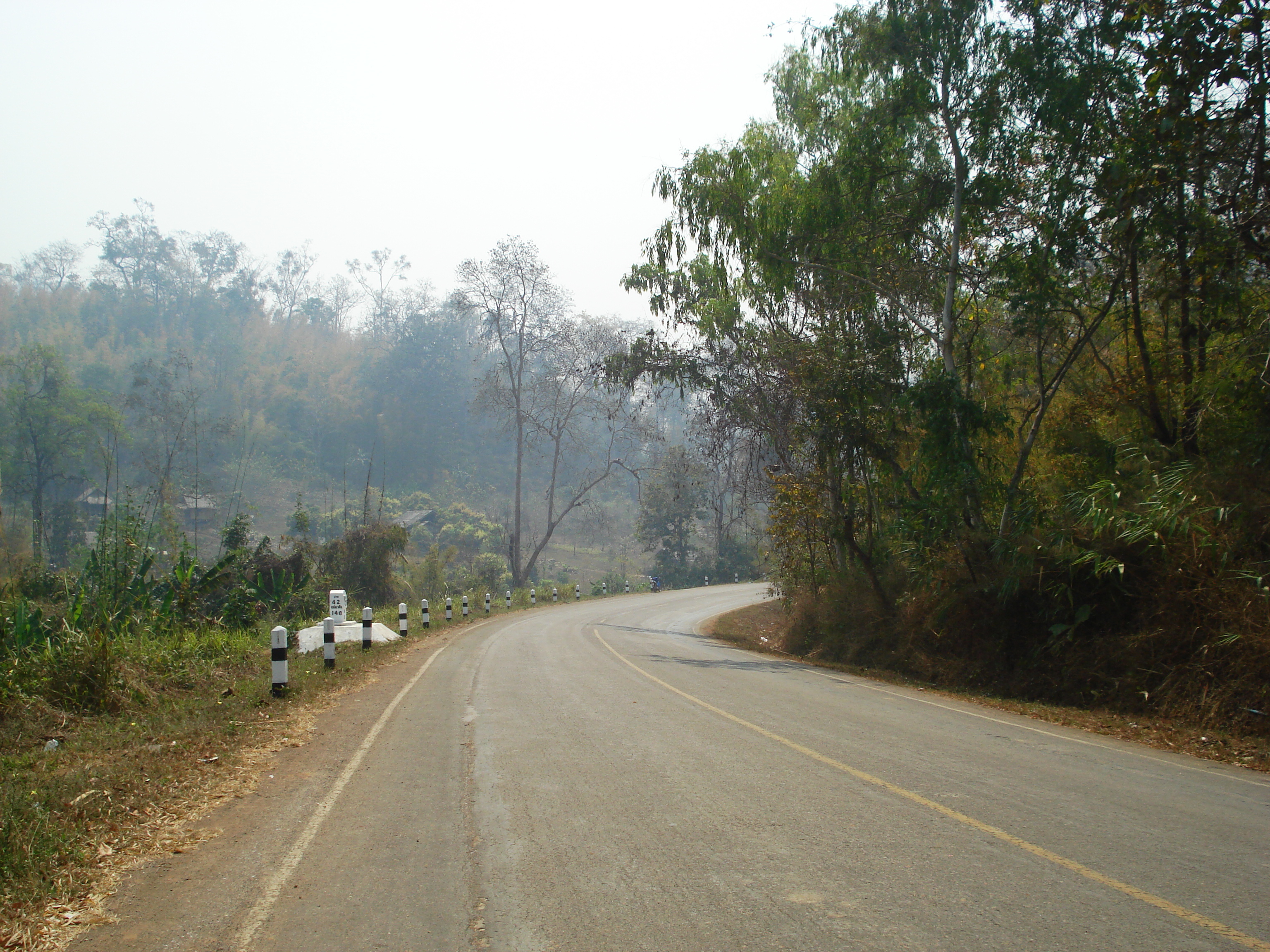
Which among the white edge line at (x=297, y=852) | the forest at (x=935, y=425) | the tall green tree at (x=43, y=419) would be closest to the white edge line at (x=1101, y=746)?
the forest at (x=935, y=425)

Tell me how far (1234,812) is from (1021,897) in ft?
9.57

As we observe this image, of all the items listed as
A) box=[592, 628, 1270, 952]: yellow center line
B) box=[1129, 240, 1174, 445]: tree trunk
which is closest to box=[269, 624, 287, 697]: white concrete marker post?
box=[592, 628, 1270, 952]: yellow center line

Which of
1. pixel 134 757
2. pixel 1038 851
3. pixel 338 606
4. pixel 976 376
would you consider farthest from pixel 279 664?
pixel 976 376

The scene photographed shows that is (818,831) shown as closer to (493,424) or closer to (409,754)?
(409,754)

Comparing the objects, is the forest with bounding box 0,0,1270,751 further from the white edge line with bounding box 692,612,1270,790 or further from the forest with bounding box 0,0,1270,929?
the white edge line with bounding box 692,612,1270,790

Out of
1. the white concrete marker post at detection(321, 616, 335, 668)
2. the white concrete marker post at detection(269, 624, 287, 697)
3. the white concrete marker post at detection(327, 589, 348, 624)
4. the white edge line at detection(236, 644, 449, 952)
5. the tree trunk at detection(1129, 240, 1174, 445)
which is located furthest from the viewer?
the white concrete marker post at detection(327, 589, 348, 624)

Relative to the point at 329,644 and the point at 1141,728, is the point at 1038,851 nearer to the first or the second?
the point at 1141,728

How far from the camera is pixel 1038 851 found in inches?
181

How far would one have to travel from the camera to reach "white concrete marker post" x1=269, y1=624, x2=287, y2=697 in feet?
33.2

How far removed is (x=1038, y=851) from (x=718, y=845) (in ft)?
5.91

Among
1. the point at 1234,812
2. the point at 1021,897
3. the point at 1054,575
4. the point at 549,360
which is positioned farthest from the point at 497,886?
the point at 549,360

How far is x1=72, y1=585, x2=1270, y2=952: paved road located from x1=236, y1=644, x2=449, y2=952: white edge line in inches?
0.8

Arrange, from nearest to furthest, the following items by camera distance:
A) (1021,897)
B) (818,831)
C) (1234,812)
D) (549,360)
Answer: (1021,897)
(818,831)
(1234,812)
(549,360)

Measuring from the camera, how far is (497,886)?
4.21 m
